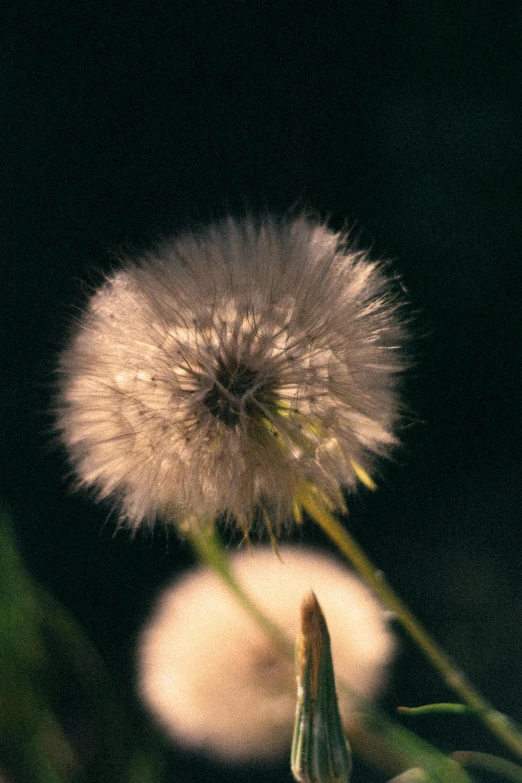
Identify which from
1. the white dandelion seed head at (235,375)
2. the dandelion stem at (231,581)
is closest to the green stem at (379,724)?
the dandelion stem at (231,581)

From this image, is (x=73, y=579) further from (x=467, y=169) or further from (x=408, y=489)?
(x=467, y=169)

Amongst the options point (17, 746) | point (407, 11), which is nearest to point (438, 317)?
point (407, 11)

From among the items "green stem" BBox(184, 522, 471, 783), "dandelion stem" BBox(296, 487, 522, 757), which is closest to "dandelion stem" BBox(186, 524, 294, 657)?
"green stem" BBox(184, 522, 471, 783)

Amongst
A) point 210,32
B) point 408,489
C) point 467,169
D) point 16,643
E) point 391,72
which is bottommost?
point 408,489

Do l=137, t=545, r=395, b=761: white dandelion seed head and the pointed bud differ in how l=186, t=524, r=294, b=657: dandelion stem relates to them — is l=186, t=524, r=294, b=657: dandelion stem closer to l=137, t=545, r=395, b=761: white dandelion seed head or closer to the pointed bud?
l=137, t=545, r=395, b=761: white dandelion seed head

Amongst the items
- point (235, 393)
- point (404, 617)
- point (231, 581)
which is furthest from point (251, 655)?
point (235, 393)

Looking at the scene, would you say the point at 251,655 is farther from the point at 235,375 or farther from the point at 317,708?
the point at 235,375
